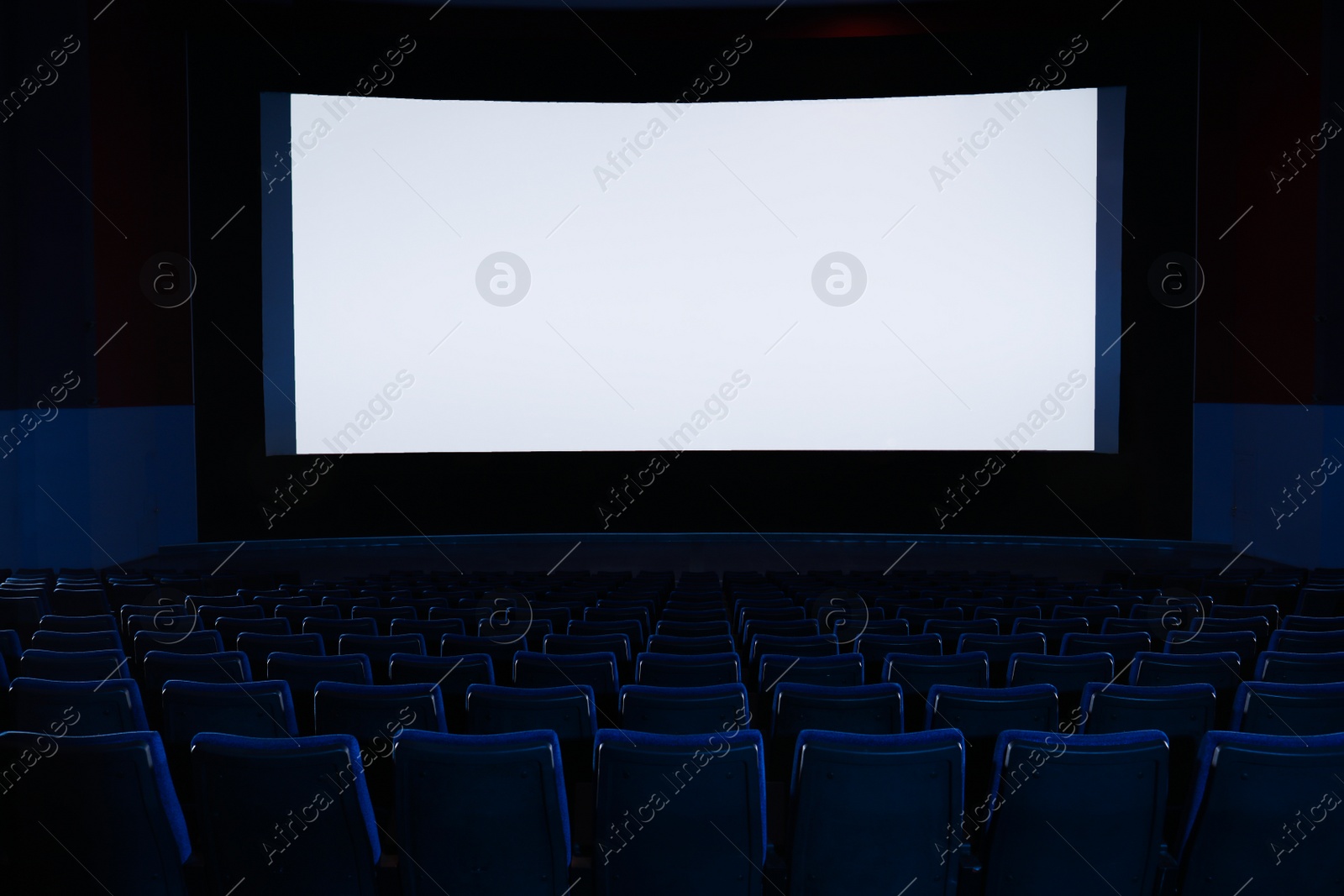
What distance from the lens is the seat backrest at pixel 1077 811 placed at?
8.77 feet

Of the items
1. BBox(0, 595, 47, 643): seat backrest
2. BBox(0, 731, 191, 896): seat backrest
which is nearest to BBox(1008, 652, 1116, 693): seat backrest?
BBox(0, 731, 191, 896): seat backrest

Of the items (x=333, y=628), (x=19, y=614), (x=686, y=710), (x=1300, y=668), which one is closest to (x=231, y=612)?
(x=19, y=614)

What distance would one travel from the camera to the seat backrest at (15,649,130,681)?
4.40 metres

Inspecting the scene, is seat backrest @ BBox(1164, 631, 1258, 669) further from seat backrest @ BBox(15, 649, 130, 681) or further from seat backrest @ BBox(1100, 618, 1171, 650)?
seat backrest @ BBox(15, 649, 130, 681)

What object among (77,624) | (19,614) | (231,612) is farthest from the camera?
(231,612)

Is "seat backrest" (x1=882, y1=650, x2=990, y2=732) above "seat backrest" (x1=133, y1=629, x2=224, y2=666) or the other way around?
the other way around

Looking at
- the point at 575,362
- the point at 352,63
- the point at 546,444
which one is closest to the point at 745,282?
the point at 575,362

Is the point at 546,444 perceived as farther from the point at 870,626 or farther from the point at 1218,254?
→ the point at 1218,254

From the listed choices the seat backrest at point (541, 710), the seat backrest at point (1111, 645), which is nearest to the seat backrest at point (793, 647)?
the seat backrest at point (1111, 645)

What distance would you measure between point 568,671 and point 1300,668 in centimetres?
349

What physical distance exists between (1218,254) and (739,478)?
8737 mm

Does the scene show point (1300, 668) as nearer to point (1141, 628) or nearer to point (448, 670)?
point (1141, 628)

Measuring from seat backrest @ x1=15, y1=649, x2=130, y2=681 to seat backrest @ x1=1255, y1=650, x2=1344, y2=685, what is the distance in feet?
17.7

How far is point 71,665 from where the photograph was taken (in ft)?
14.5
